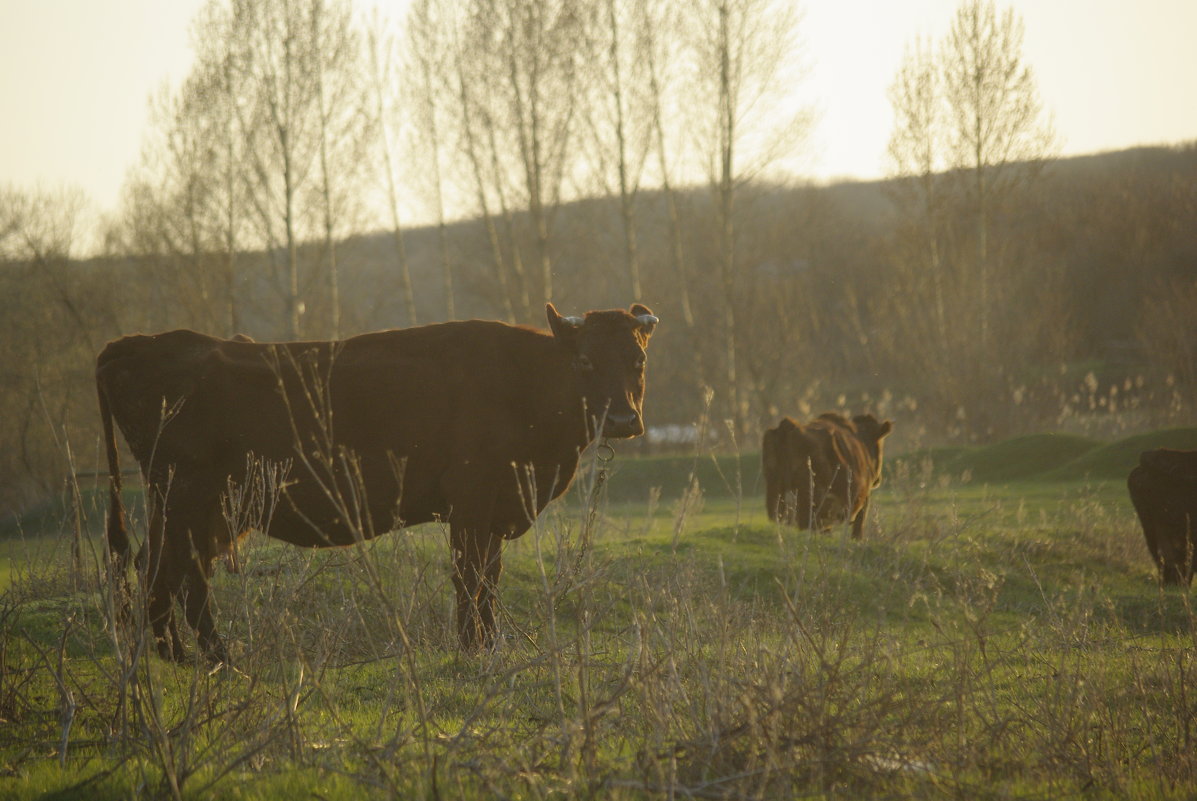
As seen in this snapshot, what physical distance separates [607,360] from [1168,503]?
7.24 metres

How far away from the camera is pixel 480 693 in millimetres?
5980

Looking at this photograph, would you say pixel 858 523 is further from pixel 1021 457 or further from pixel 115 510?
pixel 1021 457

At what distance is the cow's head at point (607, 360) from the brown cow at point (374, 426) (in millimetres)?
11

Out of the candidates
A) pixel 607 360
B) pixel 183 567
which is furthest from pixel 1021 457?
pixel 183 567

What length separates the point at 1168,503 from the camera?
38.1 feet

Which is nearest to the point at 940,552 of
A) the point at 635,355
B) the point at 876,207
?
the point at 635,355

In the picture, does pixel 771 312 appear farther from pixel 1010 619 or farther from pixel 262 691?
pixel 262 691

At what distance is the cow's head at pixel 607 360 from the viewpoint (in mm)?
7531

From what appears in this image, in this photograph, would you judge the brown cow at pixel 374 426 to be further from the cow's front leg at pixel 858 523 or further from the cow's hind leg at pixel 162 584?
the cow's front leg at pixel 858 523

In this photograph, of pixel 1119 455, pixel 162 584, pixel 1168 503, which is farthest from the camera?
pixel 1119 455

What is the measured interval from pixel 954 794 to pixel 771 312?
37.4 m

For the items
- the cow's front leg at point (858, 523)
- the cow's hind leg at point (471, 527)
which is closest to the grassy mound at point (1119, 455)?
the cow's front leg at point (858, 523)

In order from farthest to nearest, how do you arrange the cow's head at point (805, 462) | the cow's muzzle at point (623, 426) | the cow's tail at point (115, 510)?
the cow's head at point (805, 462) → the cow's muzzle at point (623, 426) → the cow's tail at point (115, 510)

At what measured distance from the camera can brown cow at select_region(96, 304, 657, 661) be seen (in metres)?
7.24
